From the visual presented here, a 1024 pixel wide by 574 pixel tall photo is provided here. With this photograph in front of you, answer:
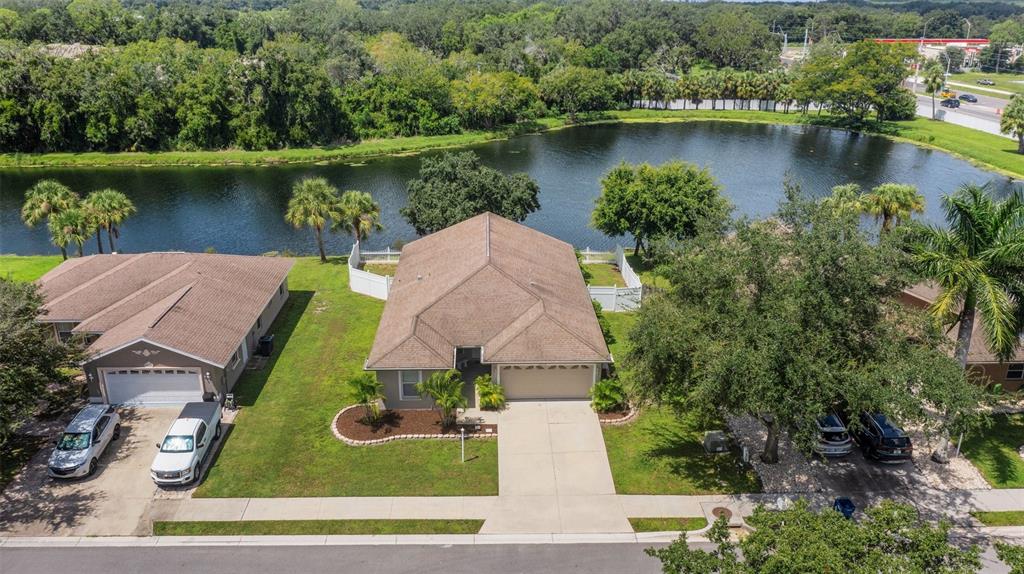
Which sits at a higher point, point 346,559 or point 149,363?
point 149,363

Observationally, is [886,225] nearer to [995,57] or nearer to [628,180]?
[628,180]

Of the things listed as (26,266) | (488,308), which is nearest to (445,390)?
(488,308)

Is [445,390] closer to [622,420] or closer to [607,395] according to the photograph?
[607,395]

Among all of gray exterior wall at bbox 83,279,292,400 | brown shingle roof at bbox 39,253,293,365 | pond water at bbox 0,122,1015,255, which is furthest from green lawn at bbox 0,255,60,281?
gray exterior wall at bbox 83,279,292,400

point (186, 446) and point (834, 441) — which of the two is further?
point (834, 441)

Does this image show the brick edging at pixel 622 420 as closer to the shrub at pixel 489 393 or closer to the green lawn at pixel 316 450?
the shrub at pixel 489 393

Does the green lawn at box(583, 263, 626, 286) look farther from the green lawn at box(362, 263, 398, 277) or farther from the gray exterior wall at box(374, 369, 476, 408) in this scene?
the gray exterior wall at box(374, 369, 476, 408)
